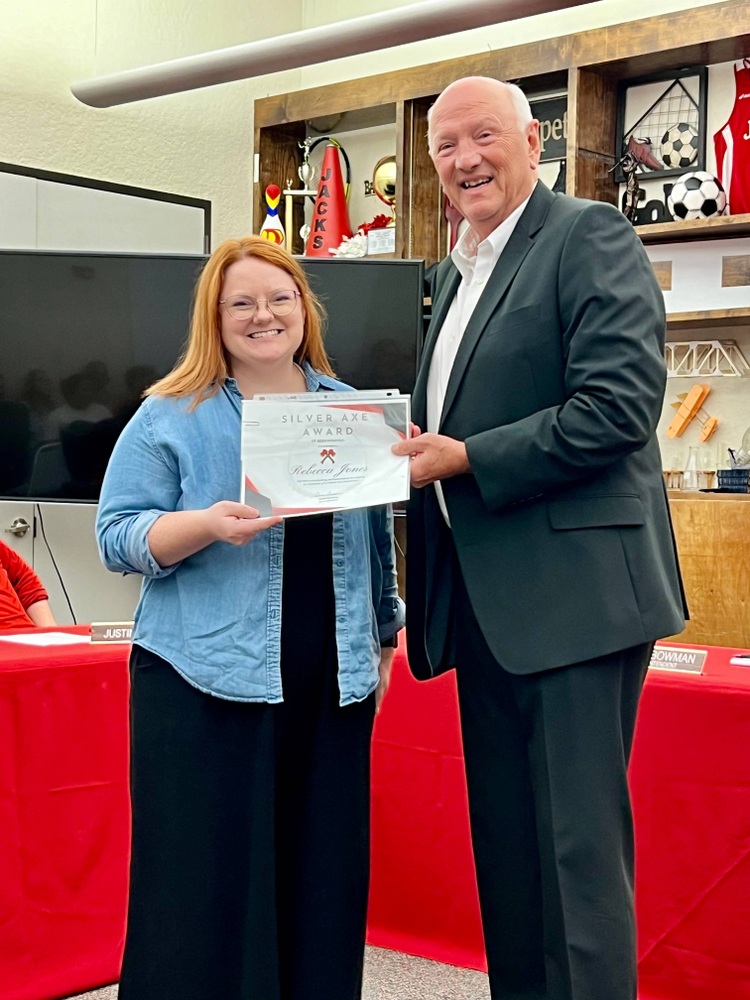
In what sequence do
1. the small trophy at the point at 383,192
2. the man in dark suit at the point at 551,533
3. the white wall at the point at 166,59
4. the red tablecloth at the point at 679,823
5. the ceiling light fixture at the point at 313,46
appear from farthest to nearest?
the small trophy at the point at 383,192
the white wall at the point at 166,59
the ceiling light fixture at the point at 313,46
the red tablecloth at the point at 679,823
the man in dark suit at the point at 551,533

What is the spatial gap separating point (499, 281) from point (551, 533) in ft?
1.25

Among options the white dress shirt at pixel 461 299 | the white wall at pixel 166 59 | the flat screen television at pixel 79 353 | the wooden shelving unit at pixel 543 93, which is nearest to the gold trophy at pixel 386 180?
the wooden shelving unit at pixel 543 93

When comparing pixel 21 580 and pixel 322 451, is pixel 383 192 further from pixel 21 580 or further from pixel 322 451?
pixel 322 451

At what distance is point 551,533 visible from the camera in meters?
1.60

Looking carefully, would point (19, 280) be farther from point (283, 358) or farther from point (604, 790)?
point (604, 790)

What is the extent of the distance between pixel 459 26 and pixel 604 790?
2893 millimetres

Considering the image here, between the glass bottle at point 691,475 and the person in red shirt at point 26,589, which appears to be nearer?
the person in red shirt at point 26,589

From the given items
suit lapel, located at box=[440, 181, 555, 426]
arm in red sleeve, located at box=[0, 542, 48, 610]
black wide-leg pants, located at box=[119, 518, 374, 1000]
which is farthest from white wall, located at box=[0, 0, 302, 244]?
black wide-leg pants, located at box=[119, 518, 374, 1000]

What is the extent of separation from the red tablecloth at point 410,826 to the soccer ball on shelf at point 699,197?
91.5 inches

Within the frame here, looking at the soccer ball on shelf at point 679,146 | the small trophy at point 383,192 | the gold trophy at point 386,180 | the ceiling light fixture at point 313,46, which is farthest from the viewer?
the gold trophy at point 386,180

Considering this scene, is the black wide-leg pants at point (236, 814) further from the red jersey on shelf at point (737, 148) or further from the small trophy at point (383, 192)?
the small trophy at point (383, 192)

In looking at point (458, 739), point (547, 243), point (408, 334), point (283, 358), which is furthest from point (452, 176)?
point (408, 334)

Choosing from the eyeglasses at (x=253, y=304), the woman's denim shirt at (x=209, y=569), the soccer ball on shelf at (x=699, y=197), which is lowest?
the woman's denim shirt at (x=209, y=569)

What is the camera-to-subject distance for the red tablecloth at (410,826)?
2029 millimetres
